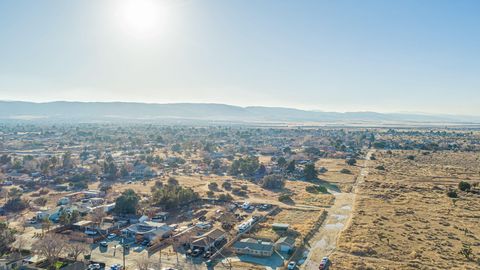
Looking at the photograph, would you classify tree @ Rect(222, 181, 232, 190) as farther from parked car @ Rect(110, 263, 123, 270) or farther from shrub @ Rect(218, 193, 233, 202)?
parked car @ Rect(110, 263, 123, 270)

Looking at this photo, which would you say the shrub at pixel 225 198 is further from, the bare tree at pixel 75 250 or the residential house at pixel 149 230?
the bare tree at pixel 75 250

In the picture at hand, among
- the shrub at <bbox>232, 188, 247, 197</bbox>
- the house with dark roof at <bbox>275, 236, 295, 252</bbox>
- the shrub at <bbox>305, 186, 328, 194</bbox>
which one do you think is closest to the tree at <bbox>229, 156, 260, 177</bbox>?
the shrub at <bbox>232, 188, 247, 197</bbox>

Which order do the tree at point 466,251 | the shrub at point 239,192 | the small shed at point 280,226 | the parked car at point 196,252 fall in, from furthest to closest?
the shrub at point 239,192 → the small shed at point 280,226 → the parked car at point 196,252 → the tree at point 466,251

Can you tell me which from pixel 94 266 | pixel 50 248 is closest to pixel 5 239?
pixel 50 248

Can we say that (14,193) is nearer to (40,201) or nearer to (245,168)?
(40,201)

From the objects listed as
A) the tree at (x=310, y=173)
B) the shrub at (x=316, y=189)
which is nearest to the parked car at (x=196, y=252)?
the shrub at (x=316, y=189)
